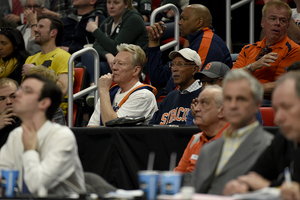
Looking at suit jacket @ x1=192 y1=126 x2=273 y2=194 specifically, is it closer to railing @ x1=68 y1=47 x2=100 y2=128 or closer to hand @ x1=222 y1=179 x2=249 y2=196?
hand @ x1=222 y1=179 x2=249 y2=196

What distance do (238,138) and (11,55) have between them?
4388 mm

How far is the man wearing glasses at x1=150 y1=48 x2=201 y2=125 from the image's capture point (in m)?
4.52

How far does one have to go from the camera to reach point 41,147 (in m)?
2.75

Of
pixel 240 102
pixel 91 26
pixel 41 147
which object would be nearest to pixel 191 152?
pixel 240 102

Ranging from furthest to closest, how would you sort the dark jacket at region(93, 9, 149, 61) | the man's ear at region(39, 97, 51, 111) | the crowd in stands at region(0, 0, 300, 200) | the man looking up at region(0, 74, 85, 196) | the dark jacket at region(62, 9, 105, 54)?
1. the dark jacket at region(62, 9, 105, 54)
2. the dark jacket at region(93, 9, 149, 61)
3. the man's ear at region(39, 97, 51, 111)
4. the man looking up at region(0, 74, 85, 196)
5. the crowd in stands at region(0, 0, 300, 200)

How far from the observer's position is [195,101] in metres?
3.99

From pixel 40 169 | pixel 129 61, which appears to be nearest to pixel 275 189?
pixel 40 169

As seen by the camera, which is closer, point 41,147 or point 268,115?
point 41,147

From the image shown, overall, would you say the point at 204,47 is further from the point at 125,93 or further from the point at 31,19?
the point at 31,19

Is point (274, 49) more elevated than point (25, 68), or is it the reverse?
point (274, 49)

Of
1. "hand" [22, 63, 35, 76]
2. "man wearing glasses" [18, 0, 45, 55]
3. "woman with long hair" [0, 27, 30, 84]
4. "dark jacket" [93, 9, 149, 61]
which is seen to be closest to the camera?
"hand" [22, 63, 35, 76]

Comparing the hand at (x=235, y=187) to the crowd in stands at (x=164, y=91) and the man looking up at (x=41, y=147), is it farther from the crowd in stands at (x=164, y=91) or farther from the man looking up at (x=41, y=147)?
the man looking up at (x=41, y=147)

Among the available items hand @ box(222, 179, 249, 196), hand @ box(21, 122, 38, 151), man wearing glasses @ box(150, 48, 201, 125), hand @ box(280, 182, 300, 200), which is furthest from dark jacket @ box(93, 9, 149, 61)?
hand @ box(280, 182, 300, 200)

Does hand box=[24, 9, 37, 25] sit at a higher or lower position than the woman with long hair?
higher
